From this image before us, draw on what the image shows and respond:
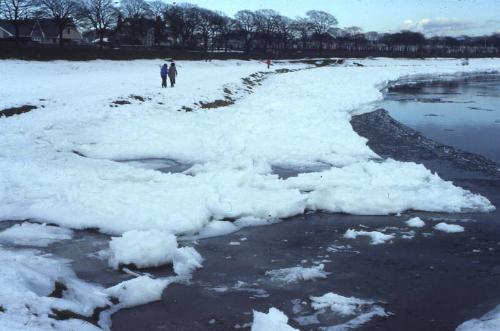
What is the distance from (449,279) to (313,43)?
148 m

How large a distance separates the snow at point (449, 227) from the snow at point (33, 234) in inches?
238

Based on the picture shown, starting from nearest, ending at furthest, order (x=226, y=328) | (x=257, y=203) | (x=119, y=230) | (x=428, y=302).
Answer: (x=226, y=328)
(x=428, y=302)
(x=119, y=230)
(x=257, y=203)

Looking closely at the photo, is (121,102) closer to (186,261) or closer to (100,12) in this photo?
(186,261)

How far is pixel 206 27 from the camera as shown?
111m

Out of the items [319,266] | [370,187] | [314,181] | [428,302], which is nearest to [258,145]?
[314,181]

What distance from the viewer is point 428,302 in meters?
5.94

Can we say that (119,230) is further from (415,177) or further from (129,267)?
(415,177)

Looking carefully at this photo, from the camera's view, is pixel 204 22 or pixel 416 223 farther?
pixel 204 22

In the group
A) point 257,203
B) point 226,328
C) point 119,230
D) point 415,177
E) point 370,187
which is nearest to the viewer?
point 226,328

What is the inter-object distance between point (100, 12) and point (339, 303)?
86843 mm

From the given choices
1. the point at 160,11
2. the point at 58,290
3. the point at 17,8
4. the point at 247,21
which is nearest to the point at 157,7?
the point at 160,11

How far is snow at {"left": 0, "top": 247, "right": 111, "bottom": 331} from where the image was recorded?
441 cm

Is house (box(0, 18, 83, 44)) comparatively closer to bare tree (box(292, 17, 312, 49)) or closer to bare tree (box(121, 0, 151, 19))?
bare tree (box(121, 0, 151, 19))

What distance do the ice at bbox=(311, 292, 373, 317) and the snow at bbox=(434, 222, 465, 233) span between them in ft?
10.5
